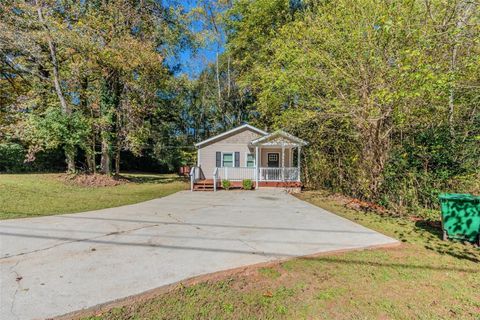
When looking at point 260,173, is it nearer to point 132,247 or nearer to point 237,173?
point 237,173

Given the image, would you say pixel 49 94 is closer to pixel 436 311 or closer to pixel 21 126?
pixel 21 126

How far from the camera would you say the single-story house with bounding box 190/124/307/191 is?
14.4 m

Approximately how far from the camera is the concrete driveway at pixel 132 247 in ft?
9.61

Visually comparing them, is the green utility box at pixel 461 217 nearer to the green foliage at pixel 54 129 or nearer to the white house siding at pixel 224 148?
the white house siding at pixel 224 148

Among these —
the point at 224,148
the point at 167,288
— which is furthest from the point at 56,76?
the point at 167,288

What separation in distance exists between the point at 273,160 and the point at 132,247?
12.7 m

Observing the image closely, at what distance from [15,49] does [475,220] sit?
21330mm

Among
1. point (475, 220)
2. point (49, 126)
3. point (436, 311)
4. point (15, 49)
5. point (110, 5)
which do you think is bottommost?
point (436, 311)

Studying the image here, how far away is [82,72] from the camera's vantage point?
14.8 metres

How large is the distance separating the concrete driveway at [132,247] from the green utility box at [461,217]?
1.24 m

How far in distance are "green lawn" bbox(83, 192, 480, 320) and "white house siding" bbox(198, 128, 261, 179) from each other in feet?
38.9

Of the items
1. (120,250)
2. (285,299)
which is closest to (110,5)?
(120,250)

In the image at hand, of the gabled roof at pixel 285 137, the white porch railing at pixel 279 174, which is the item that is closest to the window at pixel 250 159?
the white porch railing at pixel 279 174

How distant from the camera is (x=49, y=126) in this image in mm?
13273
